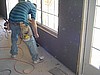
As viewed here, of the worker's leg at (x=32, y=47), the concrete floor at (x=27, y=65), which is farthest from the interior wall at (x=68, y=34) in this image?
the worker's leg at (x=32, y=47)

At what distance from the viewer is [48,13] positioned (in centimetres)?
367

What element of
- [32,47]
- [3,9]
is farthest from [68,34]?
[3,9]

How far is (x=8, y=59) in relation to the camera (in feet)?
11.3

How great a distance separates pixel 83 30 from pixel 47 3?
1.37m

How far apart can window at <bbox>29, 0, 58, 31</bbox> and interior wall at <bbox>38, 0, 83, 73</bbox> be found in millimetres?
295

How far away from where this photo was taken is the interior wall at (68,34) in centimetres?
267

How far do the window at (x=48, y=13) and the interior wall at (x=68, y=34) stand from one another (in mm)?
295

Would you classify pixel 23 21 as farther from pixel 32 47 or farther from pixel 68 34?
pixel 68 34

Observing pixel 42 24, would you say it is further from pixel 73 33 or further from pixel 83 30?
pixel 83 30

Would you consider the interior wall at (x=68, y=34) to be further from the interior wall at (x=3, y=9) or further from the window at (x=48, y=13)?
the interior wall at (x=3, y=9)

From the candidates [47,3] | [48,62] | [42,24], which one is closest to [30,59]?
[48,62]

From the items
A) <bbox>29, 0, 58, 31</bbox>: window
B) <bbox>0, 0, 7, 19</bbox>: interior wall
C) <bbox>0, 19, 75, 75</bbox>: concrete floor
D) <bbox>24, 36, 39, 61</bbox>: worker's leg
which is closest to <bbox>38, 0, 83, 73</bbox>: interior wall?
<bbox>0, 19, 75, 75</bbox>: concrete floor

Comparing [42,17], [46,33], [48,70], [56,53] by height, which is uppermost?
[42,17]

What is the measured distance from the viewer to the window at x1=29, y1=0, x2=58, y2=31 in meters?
3.41
